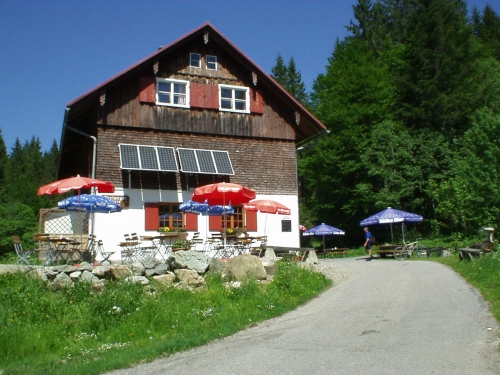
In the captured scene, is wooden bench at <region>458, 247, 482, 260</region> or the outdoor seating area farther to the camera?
wooden bench at <region>458, 247, 482, 260</region>

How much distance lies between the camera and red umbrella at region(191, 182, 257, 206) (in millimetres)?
17641

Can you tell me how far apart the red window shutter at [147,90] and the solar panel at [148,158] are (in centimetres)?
189

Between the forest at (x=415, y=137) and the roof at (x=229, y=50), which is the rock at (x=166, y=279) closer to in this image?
the roof at (x=229, y=50)

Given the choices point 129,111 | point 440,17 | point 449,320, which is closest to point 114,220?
point 129,111

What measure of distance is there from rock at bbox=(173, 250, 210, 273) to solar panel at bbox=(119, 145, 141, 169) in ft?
22.3

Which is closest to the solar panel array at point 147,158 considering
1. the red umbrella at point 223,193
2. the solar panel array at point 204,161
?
the solar panel array at point 204,161

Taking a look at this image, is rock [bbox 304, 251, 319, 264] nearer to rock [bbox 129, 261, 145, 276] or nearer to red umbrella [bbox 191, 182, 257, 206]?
red umbrella [bbox 191, 182, 257, 206]

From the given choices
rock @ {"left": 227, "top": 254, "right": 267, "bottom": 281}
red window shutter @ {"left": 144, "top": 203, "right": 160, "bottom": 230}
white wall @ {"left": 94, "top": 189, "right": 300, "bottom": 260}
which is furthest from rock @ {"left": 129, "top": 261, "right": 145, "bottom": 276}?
red window shutter @ {"left": 144, "top": 203, "right": 160, "bottom": 230}

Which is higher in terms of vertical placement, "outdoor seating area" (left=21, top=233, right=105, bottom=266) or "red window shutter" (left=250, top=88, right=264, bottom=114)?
"red window shutter" (left=250, top=88, right=264, bottom=114)

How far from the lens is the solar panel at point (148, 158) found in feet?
69.6

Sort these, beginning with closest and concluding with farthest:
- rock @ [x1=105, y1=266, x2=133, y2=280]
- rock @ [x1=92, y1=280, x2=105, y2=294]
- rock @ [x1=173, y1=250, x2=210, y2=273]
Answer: rock @ [x1=92, y1=280, x2=105, y2=294] < rock @ [x1=105, y1=266, x2=133, y2=280] < rock @ [x1=173, y1=250, x2=210, y2=273]

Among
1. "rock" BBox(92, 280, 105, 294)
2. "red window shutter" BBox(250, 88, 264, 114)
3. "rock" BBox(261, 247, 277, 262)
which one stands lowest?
"rock" BBox(92, 280, 105, 294)

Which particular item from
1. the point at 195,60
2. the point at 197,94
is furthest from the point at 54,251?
the point at 195,60

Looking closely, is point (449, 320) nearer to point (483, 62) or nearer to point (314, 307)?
point (314, 307)
